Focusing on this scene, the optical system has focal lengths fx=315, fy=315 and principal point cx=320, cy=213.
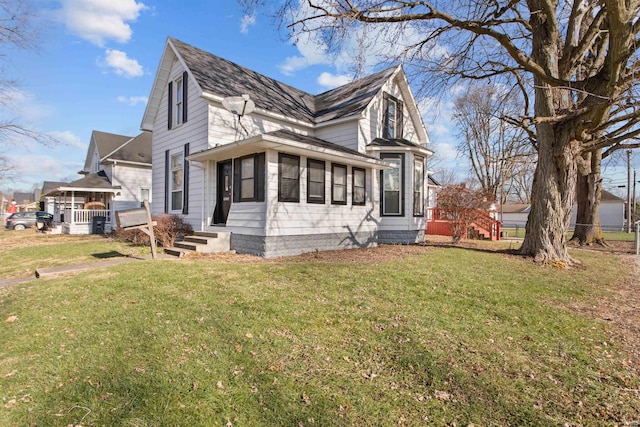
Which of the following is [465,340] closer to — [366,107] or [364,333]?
[364,333]

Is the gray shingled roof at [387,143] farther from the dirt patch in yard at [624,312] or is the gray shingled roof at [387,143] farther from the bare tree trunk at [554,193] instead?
the dirt patch in yard at [624,312]

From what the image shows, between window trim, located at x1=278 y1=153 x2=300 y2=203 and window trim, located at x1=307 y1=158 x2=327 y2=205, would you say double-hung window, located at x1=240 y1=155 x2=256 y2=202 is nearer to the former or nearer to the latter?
window trim, located at x1=278 y1=153 x2=300 y2=203

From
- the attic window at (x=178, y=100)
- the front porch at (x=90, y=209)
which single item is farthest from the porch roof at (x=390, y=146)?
the front porch at (x=90, y=209)

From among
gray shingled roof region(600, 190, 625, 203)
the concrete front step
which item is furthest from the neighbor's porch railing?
gray shingled roof region(600, 190, 625, 203)

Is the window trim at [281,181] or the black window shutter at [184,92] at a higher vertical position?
the black window shutter at [184,92]

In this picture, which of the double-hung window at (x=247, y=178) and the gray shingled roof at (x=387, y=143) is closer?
the double-hung window at (x=247, y=178)

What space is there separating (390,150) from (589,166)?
9508mm

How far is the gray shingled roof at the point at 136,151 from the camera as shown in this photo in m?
21.0

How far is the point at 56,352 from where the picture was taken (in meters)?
3.28

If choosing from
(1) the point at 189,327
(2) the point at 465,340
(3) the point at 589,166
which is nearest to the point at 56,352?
(1) the point at 189,327

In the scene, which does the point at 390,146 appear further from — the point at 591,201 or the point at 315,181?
the point at 591,201

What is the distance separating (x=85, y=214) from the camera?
19.4m

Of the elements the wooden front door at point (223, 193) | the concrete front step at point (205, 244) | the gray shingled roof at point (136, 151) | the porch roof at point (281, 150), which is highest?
the gray shingled roof at point (136, 151)

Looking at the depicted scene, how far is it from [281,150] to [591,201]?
1482 cm
